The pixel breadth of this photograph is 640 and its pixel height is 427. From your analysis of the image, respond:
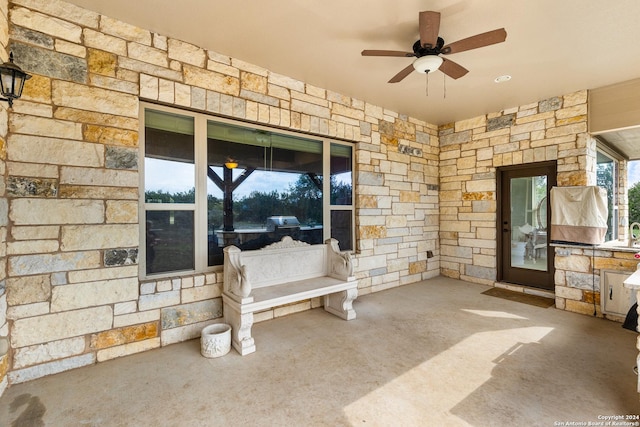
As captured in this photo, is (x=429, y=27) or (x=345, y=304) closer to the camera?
(x=429, y=27)

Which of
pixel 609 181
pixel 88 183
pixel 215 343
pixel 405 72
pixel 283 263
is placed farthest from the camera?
pixel 609 181

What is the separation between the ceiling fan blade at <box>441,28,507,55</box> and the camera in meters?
2.07

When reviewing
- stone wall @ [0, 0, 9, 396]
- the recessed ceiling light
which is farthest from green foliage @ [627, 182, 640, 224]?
stone wall @ [0, 0, 9, 396]

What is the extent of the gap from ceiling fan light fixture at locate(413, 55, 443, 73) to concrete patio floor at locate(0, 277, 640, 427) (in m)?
2.55

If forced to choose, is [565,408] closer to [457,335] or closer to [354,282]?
[457,335]

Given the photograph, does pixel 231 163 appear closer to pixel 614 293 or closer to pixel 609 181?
pixel 614 293

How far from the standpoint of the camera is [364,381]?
2145 millimetres

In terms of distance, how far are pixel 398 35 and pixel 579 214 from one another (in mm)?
3238

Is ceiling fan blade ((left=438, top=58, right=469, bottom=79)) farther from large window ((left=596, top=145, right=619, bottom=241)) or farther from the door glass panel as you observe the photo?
large window ((left=596, top=145, right=619, bottom=241))

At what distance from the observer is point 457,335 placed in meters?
2.93

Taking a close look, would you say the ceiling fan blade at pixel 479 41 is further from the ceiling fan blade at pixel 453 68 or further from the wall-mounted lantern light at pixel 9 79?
the wall-mounted lantern light at pixel 9 79

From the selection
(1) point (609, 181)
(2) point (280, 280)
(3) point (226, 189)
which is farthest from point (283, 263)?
(1) point (609, 181)

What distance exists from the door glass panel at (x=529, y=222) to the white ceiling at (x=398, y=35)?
4.61 ft

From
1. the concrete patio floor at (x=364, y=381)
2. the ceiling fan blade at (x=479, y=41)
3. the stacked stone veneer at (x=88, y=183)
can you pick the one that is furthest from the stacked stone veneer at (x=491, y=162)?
the stacked stone veneer at (x=88, y=183)
